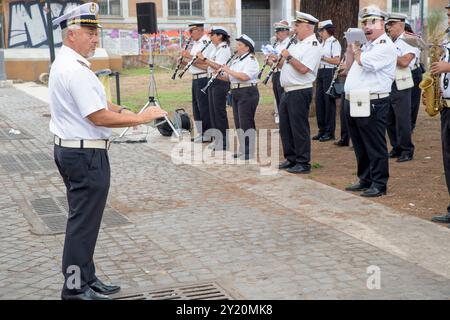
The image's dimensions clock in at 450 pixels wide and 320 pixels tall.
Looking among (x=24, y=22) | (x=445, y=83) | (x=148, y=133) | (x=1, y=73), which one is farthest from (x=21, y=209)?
(x=24, y=22)

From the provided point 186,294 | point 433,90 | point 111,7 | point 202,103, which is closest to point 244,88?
point 202,103

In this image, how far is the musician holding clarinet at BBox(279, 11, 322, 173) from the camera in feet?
29.1

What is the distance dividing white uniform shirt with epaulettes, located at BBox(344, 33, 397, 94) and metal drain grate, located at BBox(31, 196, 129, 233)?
311 centimetres

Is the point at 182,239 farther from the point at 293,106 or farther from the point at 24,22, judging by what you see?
the point at 24,22

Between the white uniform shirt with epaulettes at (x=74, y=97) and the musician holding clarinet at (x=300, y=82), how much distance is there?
15.4 ft

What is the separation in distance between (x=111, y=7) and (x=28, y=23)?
12.3m

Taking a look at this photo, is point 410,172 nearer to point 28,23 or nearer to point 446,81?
point 446,81

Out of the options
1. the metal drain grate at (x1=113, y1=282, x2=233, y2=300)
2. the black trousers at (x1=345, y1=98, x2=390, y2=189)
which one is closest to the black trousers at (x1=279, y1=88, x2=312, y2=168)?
the black trousers at (x1=345, y1=98, x2=390, y2=189)

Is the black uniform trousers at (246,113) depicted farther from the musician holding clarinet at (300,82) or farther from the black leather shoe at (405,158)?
the black leather shoe at (405,158)

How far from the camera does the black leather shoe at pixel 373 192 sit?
25.3ft

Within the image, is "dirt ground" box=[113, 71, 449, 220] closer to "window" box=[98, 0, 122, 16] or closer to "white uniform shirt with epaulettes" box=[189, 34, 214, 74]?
"white uniform shirt with epaulettes" box=[189, 34, 214, 74]

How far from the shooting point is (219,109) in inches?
428

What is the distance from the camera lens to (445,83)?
6652 mm

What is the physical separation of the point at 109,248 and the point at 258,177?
10.8 feet
